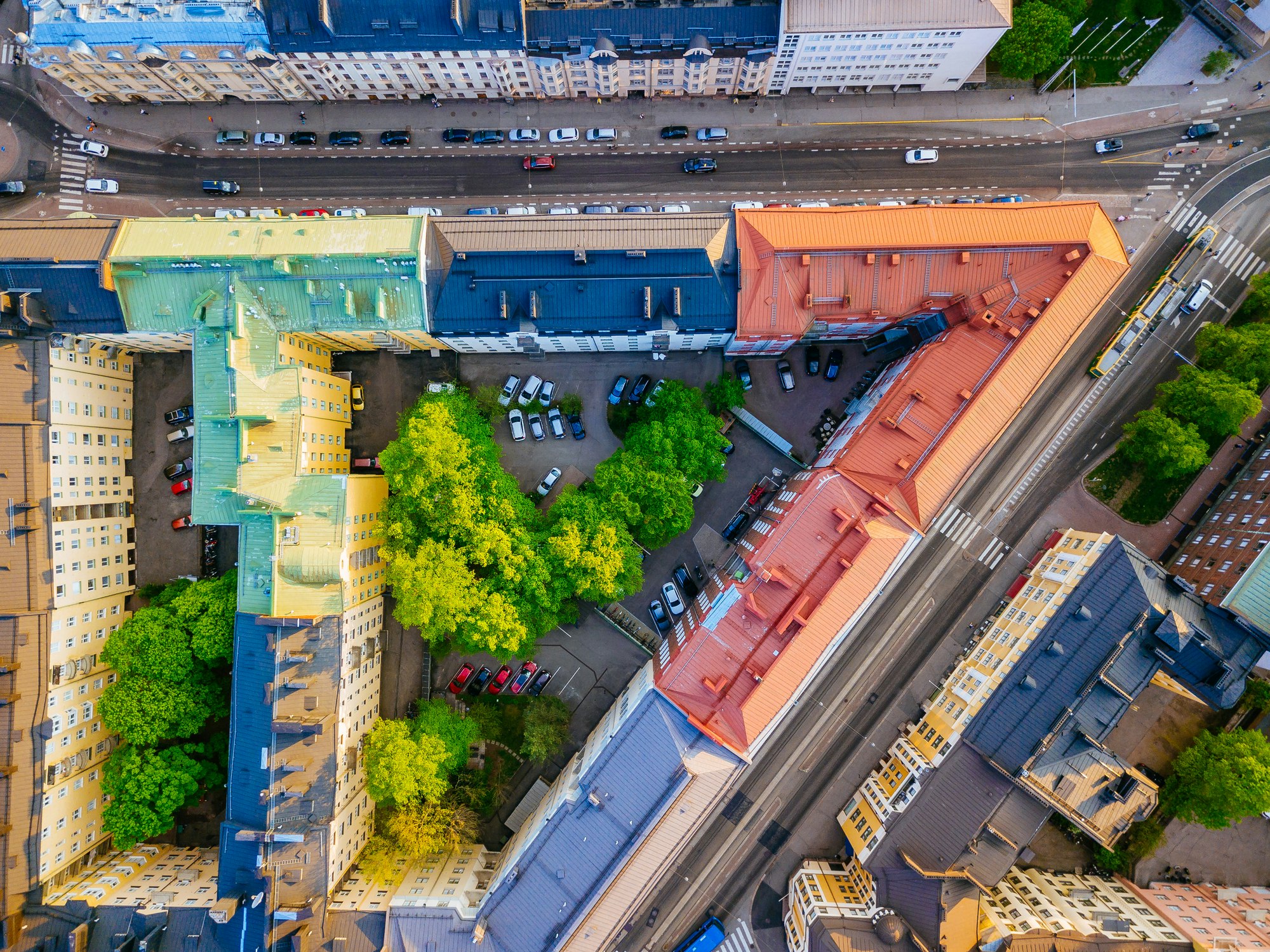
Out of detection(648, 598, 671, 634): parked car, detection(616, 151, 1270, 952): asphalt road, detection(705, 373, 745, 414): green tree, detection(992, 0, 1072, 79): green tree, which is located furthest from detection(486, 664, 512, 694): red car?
detection(992, 0, 1072, 79): green tree

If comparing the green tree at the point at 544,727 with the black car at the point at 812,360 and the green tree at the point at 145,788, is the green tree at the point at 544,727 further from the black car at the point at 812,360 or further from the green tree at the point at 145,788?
the black car at the point at 812,360

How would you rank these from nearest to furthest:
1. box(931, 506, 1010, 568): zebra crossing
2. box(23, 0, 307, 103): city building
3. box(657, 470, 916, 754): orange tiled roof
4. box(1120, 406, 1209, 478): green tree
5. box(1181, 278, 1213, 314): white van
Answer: box(657, 470, 916, 754): orange tiled roof → box(23, 0, 307, 103): city building → box(1120, 406, 1209, 478): green tree → box(1181, 278, 1213, 314): white van → box(931, 506, 1010, 568): zebra crossing

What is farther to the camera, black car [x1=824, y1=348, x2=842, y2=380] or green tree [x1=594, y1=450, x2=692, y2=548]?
black car [x1=824, y1=348, x2=842, y2=380]

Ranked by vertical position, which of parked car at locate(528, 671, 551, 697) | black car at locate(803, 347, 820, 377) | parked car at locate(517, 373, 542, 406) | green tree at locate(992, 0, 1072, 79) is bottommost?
parked car at locate(528, 671, 551, 697)

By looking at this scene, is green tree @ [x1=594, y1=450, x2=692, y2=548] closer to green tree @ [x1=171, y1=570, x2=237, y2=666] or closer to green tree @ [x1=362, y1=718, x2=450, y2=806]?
green tree @ [x1=362, y1=718, x2=450, y2=806]

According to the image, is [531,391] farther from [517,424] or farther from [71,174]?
[71,174]

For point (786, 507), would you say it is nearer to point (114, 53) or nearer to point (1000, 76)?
point (1000, 76)
